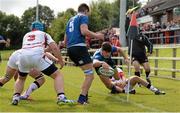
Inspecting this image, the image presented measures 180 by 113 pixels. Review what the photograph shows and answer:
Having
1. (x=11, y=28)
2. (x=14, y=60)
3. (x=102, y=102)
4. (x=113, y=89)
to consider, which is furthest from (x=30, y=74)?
(x=11, y=28)

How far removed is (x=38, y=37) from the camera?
10008mm

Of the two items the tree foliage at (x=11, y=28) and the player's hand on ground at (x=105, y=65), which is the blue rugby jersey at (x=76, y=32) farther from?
the tree foliage at (x=11, y=28)

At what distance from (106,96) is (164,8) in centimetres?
5419

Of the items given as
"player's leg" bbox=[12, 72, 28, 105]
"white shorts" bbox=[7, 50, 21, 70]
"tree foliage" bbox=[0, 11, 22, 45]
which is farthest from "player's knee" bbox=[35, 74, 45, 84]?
"tree foliage" bbox=[0, 11, 22, 45]

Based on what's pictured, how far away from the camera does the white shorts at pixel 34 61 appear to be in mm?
9867

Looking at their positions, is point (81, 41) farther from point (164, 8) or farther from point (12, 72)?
point (164, 8)

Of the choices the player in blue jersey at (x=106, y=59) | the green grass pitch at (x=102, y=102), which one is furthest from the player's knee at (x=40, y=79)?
Result: the player in blue jersey at (x=106, y=59)

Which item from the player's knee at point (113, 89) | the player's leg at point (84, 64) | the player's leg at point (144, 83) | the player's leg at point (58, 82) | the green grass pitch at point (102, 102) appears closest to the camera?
the green grass pitch at point (102, 102)

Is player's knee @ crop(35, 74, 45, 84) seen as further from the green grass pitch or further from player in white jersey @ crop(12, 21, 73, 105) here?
player in white jersey @ crop(12, 21, 73, 105)

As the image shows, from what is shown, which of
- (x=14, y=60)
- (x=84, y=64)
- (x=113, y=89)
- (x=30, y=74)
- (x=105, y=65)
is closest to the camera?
(x=84, y=64)

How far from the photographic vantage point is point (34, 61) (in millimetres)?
9883

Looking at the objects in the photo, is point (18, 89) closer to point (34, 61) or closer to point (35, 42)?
point (34, 61)

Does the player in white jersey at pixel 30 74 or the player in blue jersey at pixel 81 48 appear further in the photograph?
the player in white jersey at pixel 30 74

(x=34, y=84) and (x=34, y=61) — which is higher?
(x=34, y=61)
